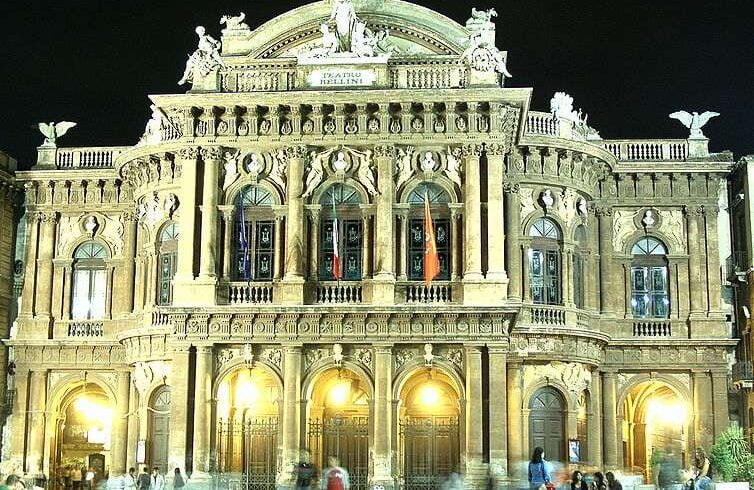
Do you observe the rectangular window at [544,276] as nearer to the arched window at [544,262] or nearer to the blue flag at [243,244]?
the arched window at [544,262]

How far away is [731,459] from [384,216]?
13093 millimetres

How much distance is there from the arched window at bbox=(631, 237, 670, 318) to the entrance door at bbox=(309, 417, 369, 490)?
11.8 meters

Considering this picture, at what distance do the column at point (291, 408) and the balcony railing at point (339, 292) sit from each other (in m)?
1.60

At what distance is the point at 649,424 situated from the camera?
44.6m

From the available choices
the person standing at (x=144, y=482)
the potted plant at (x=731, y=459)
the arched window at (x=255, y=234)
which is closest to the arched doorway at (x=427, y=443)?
the arched window at (x=255, y=234)

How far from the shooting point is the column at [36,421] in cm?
4044

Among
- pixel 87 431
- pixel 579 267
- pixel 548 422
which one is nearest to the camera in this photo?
pixel 548 422

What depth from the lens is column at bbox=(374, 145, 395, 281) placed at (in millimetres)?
33219

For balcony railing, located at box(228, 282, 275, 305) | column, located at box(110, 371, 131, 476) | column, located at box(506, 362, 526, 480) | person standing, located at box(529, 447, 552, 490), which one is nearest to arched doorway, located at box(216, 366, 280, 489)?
balcony railing, located at box(228, 282, 275, 305)

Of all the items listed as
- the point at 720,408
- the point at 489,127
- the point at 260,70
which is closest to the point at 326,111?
the point at 260,70

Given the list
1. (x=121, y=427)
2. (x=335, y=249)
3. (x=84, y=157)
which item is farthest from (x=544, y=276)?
(x=84, y=157)

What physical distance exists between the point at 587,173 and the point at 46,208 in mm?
18945

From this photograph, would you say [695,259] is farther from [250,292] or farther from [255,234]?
[250,292]

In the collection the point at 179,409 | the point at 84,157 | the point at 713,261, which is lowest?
the point at 179,409
